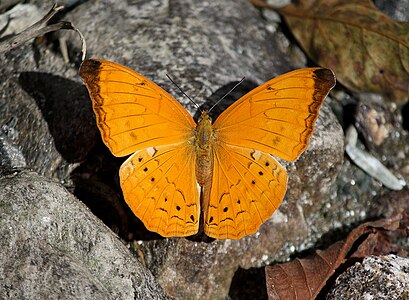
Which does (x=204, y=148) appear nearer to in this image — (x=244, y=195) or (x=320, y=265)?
(x=244, y=195)

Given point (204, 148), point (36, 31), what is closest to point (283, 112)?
point (204, 148)

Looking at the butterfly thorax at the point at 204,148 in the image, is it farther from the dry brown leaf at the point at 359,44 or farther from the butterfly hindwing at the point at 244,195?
the dry brown leaf at the point at 359,44

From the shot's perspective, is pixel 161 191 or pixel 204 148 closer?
pixel 161 191

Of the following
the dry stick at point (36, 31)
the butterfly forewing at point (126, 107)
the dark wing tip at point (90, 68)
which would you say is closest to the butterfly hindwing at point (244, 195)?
the butterfly forewing at point (126, 107)

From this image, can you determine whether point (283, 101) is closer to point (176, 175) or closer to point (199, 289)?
point (176, 175)

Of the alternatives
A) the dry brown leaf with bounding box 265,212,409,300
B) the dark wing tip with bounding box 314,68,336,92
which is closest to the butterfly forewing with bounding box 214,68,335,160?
the dark wing tip with bounding box 314,68,336,92

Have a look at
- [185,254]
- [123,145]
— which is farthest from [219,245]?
[123,145]
